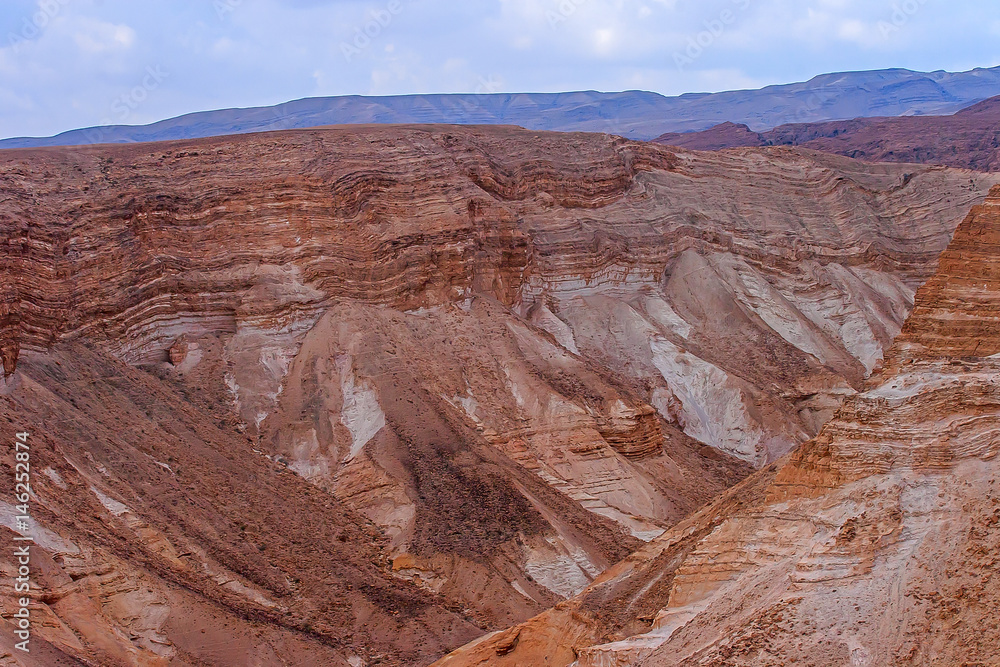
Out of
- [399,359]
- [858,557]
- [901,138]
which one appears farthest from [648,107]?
[858,557]

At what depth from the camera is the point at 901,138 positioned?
10244cm

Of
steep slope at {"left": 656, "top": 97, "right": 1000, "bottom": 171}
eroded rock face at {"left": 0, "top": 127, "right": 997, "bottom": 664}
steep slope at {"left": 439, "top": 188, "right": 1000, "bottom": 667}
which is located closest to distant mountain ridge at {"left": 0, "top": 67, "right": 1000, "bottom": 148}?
steep slope at {"left": 656, "top": 97, "right": 1000, "bottom": 171}

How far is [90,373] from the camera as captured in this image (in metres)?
33.9

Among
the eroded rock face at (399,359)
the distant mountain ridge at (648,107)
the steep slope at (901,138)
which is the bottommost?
the eroded rock face at (399,359)

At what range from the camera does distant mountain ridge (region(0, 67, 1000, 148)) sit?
140125 mm

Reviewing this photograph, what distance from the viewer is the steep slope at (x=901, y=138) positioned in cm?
9606

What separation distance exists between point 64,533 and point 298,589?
6225 millimetres

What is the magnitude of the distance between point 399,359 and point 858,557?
24.5m

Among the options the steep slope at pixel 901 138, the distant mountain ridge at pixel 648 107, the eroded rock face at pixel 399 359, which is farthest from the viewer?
the distant mountain ridge at pixel 648 107

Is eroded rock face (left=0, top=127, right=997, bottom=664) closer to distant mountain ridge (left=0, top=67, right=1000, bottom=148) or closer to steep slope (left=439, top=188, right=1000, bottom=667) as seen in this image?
steep slope (left=439, top=188, right=1000, bottom=667)

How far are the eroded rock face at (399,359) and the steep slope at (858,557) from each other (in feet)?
34.5

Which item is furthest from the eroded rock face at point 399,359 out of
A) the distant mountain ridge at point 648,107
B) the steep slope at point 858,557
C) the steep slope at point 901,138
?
the distant mountain ridge at point 648,107

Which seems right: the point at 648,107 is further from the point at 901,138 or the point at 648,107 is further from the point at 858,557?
the point at 858,557

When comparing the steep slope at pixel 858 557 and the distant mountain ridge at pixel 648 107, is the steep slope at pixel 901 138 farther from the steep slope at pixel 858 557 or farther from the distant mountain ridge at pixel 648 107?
the steep slope at pixel 858 557
